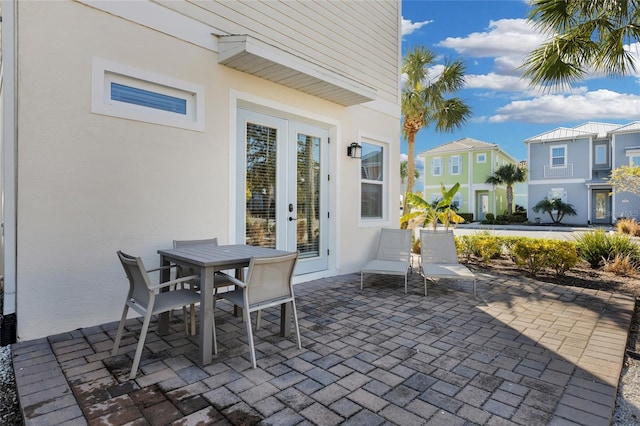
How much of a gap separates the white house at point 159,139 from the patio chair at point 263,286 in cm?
177

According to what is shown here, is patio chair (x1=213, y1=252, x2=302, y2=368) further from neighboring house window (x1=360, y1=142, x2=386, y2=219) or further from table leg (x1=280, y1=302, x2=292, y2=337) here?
neighboring house window (x1=360, y1=142, x2=386, y2=219)

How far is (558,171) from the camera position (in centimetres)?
2483

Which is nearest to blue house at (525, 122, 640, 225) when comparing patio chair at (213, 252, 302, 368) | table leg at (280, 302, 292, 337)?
table leg at (280, 302, 292, 337)

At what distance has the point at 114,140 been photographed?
3996 mm

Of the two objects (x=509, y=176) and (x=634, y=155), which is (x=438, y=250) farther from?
(x=634, y=155)

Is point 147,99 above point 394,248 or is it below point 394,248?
above

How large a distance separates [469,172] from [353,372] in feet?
97.6

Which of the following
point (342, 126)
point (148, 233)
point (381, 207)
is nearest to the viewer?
point (148, 233)

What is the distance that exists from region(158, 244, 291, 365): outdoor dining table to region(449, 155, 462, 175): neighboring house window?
29.4m

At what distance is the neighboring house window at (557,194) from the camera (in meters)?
24.5

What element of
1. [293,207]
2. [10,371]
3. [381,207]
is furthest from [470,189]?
[10,371]

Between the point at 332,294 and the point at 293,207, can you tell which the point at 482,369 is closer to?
the point at 332,294

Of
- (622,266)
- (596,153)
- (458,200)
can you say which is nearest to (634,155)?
(596,153)

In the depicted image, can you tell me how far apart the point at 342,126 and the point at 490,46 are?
17216 mm
